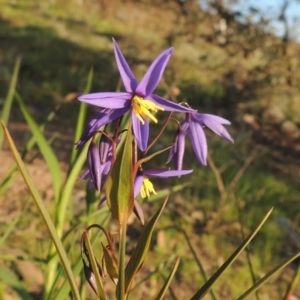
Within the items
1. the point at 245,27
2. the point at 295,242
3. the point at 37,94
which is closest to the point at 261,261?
the point at 295,242

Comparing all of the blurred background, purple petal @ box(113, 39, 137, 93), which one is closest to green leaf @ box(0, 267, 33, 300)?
the blurred background

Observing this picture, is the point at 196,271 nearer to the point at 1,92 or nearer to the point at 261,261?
the point at 261,261

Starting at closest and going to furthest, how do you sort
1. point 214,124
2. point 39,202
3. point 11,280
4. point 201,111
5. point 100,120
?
point 39,202, point 100,120, point 214,124, point 11,280, point 201,111

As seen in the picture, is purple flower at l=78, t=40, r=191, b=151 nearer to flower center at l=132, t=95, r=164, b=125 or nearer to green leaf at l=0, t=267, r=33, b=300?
flower center at l=132, t=95, r=164, b=125

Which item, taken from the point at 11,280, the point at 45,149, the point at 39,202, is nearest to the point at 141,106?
the point at 39,202

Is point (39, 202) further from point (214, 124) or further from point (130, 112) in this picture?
point (214, 124)

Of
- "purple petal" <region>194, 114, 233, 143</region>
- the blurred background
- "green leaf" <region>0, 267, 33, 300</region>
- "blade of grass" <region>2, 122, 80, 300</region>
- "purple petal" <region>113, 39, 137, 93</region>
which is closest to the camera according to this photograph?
"blade of grass" <region>2, 122, 80, 300</region>
